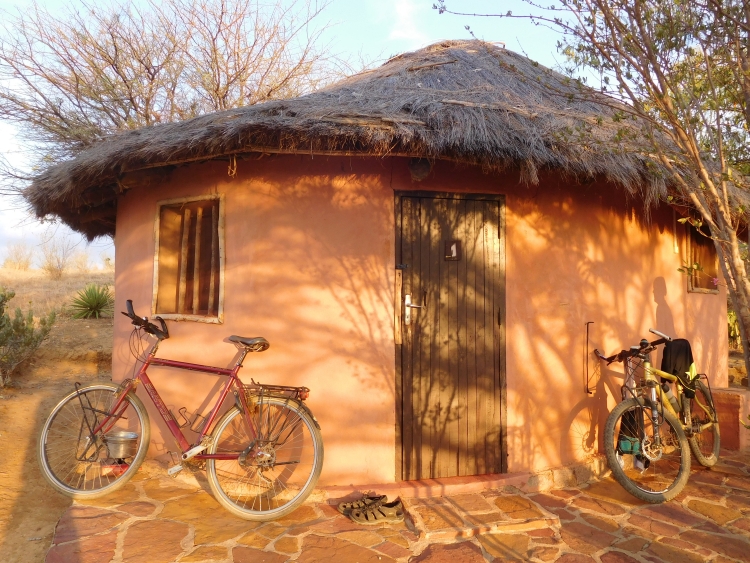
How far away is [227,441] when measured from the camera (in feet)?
13.3

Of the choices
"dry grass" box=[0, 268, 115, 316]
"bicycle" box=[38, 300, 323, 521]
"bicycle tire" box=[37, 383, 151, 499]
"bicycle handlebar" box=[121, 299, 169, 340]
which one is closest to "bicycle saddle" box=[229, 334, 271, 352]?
"bicycle" box=[38, 300, 323, 521]

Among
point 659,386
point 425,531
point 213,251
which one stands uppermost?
point 213,251

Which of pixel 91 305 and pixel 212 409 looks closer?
pixel 212 409

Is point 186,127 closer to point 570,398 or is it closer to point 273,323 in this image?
point 273,323

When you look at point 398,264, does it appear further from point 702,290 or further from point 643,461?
point 702,290

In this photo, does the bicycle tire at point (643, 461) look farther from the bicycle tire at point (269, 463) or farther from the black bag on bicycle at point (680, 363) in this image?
the bicycle tire at point (269, 463)

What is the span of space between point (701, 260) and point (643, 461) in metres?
3.03

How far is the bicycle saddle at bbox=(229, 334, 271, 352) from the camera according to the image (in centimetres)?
370

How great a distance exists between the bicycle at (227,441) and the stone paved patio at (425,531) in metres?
0.19

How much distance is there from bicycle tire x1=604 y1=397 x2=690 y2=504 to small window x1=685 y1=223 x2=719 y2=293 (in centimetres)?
212

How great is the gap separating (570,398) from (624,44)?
2.84m

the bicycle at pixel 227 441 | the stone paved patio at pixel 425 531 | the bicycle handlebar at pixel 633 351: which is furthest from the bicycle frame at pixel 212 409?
the bicycle handlebar at pixel 633 351

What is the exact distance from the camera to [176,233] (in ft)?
15.4

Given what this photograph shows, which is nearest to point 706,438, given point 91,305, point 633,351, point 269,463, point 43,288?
point 633,351
